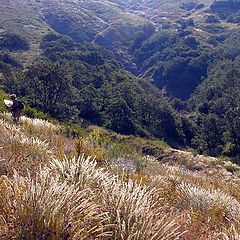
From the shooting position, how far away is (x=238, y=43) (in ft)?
325

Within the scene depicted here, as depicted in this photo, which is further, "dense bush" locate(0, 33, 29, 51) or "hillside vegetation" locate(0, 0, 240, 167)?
"dense bush" locate(0, 33, 29, 51)

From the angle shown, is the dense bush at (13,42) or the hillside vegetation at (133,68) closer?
the hillside vegetation at (133,68)

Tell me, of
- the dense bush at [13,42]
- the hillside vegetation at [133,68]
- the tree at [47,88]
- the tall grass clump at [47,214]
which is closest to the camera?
the tall grass clump at [47,214]

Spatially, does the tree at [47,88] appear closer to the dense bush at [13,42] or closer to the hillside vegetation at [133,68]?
the hillside vegetation at [133,68]

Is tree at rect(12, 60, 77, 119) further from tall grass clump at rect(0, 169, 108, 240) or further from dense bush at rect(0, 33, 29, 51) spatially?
tall grass clump at rect(0, 169, 108, 240)

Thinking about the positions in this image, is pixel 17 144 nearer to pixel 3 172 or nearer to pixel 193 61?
pixel 3 172

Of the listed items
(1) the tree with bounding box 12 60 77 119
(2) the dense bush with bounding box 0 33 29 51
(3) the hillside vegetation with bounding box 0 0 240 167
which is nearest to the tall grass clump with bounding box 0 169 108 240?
(3) the hillside vegetation with bounding box 0 0 240 167

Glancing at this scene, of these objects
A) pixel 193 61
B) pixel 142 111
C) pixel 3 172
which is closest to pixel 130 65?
pixel 193 61

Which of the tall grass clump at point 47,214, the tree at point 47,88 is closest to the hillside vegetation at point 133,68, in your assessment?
the tree at point 47,88

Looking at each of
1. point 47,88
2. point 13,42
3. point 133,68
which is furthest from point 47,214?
point 133,68

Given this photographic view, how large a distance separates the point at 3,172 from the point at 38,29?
109317 mm

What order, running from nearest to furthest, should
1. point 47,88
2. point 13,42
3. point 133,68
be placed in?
point 47,88, point 13,42, point 133,68

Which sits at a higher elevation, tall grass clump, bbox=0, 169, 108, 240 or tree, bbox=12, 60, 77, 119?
tall grass clump, bbox=0, 169, 108, 240

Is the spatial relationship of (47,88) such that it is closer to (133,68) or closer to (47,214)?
(47,214)
